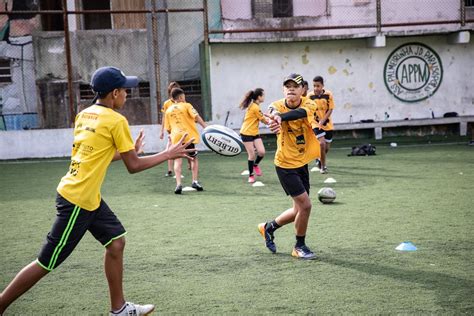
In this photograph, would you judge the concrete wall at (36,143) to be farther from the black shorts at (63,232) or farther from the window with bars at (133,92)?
the black shorts at (63,232)

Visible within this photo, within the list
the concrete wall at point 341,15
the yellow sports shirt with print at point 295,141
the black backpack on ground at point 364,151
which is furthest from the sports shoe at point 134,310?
the concrete wall at point 341,15

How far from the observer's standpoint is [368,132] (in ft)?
77.0

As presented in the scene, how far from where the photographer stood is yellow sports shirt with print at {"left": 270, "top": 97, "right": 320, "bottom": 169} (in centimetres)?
725

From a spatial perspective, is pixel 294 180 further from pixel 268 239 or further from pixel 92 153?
pixel 92 153

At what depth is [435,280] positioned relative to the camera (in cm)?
596

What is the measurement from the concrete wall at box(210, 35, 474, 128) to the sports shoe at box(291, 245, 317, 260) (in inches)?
629

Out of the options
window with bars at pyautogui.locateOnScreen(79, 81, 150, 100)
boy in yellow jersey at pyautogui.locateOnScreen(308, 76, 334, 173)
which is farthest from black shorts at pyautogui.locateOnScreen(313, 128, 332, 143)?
window with bars at pyautogui.locateOnScreen(79, 81, 150, 100)

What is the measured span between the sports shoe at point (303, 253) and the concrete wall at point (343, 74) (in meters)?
16.0

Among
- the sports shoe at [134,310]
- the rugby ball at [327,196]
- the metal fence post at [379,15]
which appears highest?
the metal fence post at [379,15]

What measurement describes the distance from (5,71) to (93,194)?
20834mm

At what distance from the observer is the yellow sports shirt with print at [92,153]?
4.96m

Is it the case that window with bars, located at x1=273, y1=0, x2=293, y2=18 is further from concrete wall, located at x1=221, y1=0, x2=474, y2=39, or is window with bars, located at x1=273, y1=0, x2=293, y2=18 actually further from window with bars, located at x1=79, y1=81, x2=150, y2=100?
window with bars, located at x1=79, y1=81, x2=150, y2=100

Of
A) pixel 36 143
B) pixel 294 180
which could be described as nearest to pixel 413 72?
pixel 36 143

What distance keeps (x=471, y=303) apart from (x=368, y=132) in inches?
729
